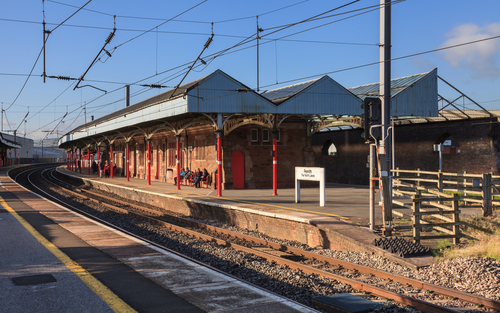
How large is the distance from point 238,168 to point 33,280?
1690cm

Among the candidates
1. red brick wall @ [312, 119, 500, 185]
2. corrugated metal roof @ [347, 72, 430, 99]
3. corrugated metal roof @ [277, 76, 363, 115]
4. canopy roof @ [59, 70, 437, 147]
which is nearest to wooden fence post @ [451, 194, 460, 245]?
canopy roof @ [59, 70, 437, 147]

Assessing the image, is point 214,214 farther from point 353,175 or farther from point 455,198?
point 353,175

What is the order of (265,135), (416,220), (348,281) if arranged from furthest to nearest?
(265,135) < (416,220) < (348,281)

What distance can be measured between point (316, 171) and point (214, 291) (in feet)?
32.7

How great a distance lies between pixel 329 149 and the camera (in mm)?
33312

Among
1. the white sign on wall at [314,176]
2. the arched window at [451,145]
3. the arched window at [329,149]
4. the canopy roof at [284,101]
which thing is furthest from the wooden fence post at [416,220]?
the arched window at [329,149]

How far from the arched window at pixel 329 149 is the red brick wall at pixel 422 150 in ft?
Result: 0.93

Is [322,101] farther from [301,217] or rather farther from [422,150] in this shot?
[301,217]

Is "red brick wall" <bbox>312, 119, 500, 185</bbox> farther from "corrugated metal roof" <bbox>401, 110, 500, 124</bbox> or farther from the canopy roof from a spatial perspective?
the canopy roof

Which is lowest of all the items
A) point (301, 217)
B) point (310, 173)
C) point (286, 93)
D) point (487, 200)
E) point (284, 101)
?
point (301, 217)

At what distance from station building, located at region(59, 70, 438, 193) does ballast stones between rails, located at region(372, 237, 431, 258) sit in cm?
1038

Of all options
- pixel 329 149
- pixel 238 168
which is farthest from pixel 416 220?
pixel 329 149

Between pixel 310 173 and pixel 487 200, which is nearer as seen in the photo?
pixel 487 200

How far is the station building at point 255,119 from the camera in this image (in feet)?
64.7
